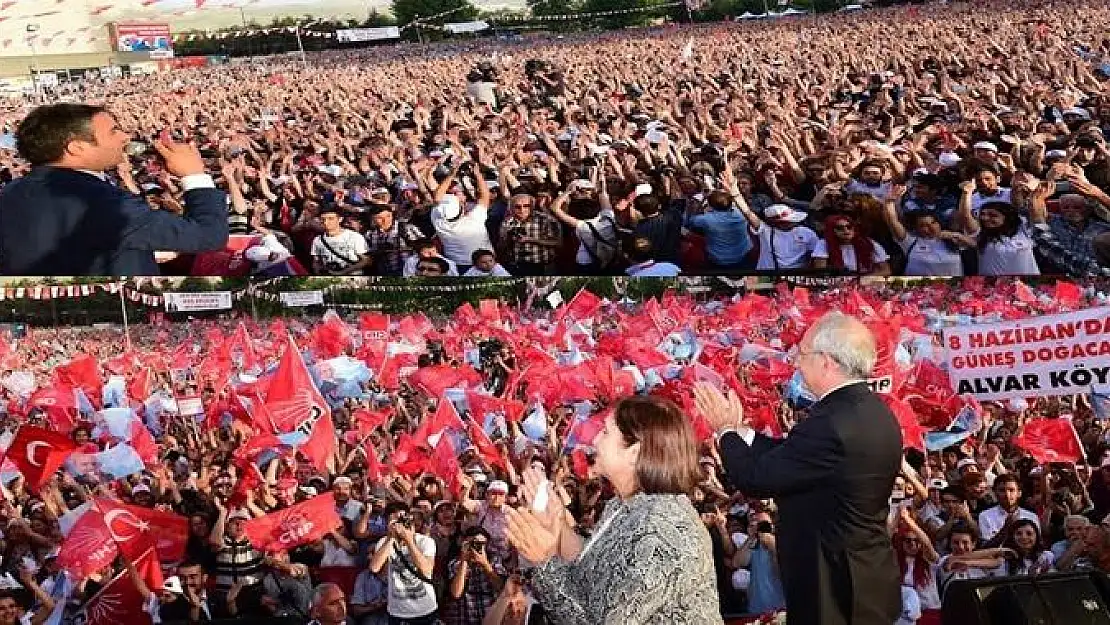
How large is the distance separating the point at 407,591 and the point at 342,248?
3.17 ft

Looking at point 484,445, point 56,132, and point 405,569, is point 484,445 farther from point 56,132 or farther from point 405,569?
point 56,132

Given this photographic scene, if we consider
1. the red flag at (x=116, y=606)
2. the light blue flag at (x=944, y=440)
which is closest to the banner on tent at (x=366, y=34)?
the red flag at (x=116, y=606)

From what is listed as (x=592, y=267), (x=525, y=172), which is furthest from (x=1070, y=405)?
(x=525, y=172)

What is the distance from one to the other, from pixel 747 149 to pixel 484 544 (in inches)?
52.9

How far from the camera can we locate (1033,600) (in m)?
2.96

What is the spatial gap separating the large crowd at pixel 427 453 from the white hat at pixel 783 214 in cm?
21

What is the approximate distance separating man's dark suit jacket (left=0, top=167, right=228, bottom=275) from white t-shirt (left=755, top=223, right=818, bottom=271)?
146cm

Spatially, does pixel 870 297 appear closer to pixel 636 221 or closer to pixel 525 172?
pixel 636 221

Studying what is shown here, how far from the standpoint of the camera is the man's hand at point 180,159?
10.0ft

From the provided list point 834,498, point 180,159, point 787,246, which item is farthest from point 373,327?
point 834,498

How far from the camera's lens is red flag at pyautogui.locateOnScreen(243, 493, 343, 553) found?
3.45 metres

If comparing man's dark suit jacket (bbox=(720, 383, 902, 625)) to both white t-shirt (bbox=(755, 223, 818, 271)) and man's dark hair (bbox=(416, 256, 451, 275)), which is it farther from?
man's dark hair (bbox=(416, 256, 451, 275))

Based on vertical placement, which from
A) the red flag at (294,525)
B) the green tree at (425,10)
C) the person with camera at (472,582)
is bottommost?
the person with camera at (472,582)

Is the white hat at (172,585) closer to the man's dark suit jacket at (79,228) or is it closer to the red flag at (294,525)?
the red flag at (294,525)
